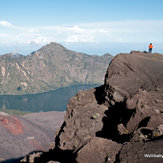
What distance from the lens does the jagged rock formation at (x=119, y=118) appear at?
18844 mm

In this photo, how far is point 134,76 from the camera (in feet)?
127

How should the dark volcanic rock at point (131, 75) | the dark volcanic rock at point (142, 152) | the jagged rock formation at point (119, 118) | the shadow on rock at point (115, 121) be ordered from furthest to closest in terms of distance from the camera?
the dark volcanic rock at point (131, 75), the shadow on rock at point (115, 121), the jagged rock formation at point (119, 118), the dark volcanic rock at point (142, 152)

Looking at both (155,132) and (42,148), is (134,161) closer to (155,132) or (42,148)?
(155,132)

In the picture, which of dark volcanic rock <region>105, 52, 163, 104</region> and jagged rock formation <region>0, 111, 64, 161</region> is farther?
jagged rock formation <region>0, 111, 64, 161</region>

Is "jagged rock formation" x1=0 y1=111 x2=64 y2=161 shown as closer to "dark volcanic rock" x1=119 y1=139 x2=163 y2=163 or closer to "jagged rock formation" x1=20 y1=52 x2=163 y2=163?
"jagged rock formation" x1=20 y1=52 x2=163 y2=163

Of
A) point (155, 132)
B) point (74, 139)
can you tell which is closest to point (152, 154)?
point (155, 132)

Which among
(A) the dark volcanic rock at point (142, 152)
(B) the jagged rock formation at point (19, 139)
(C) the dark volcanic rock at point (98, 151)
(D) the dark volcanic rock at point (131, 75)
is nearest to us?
(A) the dark volcanic rock at point (142, 152)

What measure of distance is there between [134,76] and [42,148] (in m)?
88.0

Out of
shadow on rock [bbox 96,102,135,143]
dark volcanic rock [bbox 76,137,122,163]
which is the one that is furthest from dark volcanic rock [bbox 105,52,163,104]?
dark volcanic rock [bbox 76,137,122,163]

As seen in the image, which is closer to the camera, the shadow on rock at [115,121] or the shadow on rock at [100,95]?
the shadow on rock at [115,121]

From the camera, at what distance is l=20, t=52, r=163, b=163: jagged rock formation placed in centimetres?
1884

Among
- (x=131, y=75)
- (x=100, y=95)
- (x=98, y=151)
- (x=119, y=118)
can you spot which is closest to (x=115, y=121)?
(x=119, y=118)

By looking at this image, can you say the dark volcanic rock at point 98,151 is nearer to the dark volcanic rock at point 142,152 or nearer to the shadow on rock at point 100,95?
the dark volcanic rock at point 142,152

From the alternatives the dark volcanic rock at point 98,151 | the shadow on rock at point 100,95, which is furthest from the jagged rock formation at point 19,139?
the dark volcanic rock at point 98,151
